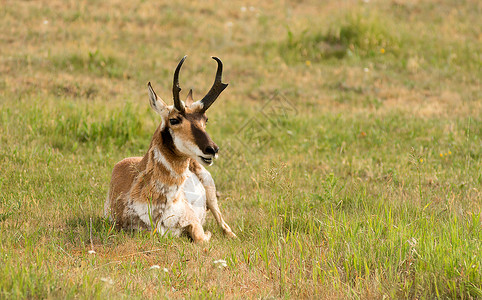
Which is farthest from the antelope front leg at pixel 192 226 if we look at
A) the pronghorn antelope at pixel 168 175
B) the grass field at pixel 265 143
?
the grass field at pixel 265 143

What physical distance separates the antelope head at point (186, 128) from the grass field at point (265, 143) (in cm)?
73

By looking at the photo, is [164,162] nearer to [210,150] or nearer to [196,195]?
[210,150]

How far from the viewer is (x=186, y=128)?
6.41 metres

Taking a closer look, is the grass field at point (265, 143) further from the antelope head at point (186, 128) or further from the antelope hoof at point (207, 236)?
the antelope head at point (186, 128)

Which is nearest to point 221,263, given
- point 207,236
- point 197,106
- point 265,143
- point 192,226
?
point 192,226

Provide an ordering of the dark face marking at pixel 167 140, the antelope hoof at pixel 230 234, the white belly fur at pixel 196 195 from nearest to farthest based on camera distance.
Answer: the dark face marking at pixel 167 140 < the antelope hoof at pixel 230 234 < the white belly fur at pixel 196 195

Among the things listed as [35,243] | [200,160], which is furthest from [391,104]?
[35,243]

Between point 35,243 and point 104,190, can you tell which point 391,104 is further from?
point 35,243

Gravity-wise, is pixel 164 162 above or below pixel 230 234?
above

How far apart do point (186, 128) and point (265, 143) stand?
4.65 metres

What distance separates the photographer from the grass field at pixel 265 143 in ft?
18.0

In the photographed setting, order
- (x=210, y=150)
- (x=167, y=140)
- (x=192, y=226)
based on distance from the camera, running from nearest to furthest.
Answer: (x=210, y=150) < (x=167, y=140) < (x=192, y=226)

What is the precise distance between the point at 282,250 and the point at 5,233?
2.84 m

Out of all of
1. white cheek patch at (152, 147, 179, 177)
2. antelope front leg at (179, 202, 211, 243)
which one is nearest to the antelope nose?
white cheek patch at (152, 147, 179, 177)
